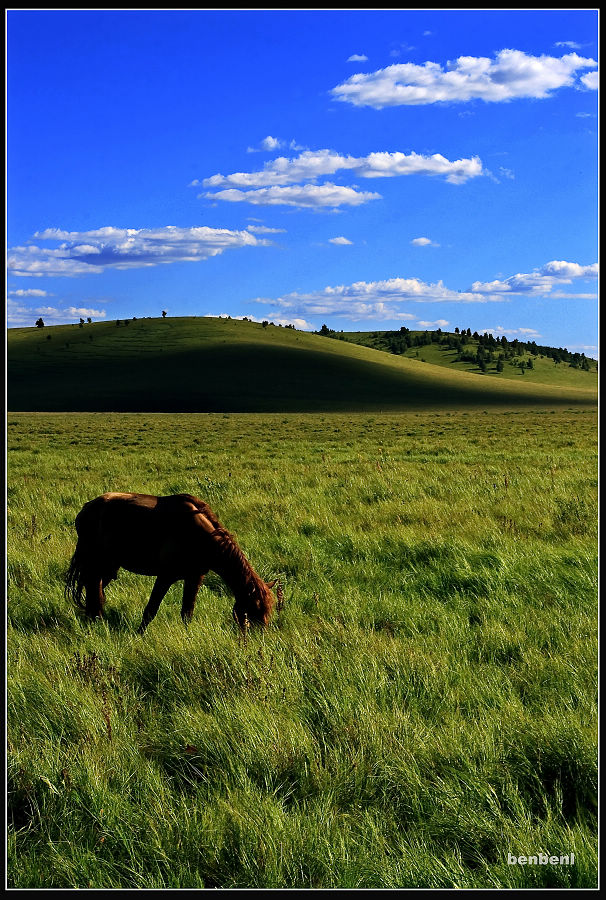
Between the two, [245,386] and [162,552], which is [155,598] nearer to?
[162,552]

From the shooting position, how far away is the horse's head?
515 centimetres

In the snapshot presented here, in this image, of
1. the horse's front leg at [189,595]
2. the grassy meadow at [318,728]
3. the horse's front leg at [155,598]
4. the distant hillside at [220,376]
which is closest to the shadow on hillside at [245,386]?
the distant hillside at [220,376]

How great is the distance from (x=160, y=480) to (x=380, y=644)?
1124cm

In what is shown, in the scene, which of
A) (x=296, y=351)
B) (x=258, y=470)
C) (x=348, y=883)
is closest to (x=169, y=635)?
(x=348, y=883)

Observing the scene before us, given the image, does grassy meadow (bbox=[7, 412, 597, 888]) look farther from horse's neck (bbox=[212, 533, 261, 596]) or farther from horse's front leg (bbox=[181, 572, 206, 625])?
horse's neck (bbox=[212, 533, 261, 596])

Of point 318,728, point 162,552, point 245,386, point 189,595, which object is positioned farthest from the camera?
point 245,386

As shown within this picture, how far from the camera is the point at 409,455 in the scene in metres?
22.1

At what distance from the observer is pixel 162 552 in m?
5.40

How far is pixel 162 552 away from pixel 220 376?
4125 inches

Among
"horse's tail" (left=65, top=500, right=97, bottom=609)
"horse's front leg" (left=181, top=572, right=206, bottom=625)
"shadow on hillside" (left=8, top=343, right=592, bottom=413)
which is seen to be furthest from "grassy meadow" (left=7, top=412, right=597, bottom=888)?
"shadow on hillside" (left=8, top=343, right=592, bottom=413)

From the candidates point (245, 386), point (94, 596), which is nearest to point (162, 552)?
point (94, 596)

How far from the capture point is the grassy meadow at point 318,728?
276 centimetres

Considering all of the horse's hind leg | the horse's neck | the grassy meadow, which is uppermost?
the horse's neck

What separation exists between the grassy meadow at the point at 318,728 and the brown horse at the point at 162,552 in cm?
25
